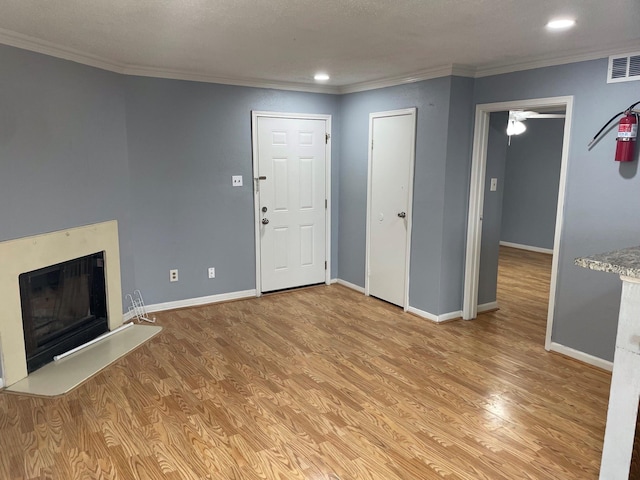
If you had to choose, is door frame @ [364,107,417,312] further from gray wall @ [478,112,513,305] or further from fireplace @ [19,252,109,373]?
fireplace @ [19,252,109,373]

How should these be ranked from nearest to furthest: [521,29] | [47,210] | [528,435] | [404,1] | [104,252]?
[404,1] → [528,435] → [521,29] → [47,210] → [104,252]

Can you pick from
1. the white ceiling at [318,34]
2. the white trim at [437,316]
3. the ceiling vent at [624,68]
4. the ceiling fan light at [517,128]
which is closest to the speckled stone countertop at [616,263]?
the white ceiling at [318,34]

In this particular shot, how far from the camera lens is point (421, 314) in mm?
4449

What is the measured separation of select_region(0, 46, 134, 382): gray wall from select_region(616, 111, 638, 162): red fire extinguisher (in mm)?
3895

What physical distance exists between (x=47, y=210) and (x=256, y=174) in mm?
2082

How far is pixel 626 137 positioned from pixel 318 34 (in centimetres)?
212

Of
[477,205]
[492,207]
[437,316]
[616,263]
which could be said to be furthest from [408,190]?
[616,263]

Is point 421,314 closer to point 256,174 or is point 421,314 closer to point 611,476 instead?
point 256,174

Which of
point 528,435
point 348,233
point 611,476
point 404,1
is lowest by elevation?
point 528,435

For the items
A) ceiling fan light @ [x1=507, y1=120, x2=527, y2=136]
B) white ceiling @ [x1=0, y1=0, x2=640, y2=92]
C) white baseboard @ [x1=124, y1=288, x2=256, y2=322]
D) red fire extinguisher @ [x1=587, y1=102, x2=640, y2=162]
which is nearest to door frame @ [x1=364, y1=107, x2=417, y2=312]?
white ceiling @ [x1=0, y1=0, x2=640, y2=92]

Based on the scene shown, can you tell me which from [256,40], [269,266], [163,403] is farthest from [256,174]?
[163,403]

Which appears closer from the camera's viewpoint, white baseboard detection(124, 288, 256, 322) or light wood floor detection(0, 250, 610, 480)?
light wood floor detection(0, 250, 610, 480)

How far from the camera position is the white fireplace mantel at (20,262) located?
2979 mm

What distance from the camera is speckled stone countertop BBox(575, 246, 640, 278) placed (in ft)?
5.63
